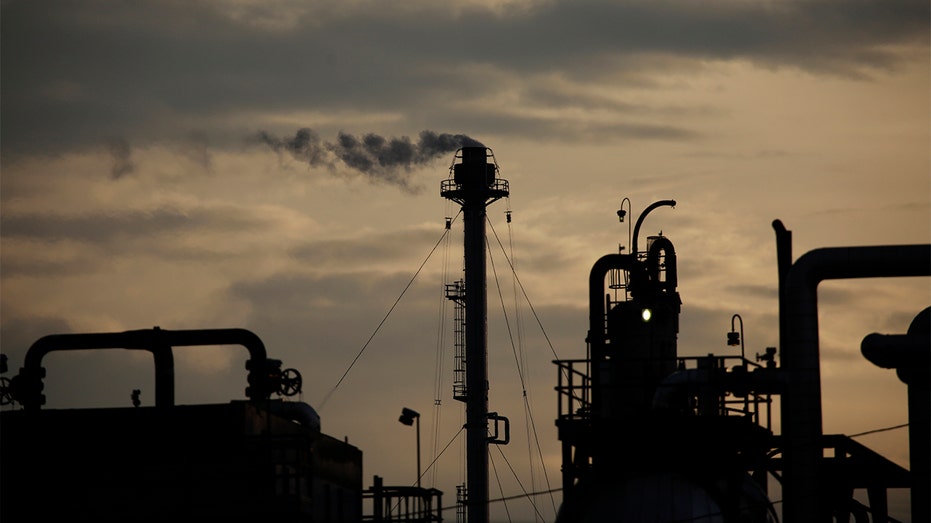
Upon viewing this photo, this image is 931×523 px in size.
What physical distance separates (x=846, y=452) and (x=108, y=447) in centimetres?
2207

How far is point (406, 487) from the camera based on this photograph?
43.9 metres

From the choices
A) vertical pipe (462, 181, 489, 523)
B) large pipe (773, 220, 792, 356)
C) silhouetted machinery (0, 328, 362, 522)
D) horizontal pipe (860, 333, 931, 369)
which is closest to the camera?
silhouetted machinery (0, 328, 362, 522)

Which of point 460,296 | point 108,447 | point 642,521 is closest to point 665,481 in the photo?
point 642,521

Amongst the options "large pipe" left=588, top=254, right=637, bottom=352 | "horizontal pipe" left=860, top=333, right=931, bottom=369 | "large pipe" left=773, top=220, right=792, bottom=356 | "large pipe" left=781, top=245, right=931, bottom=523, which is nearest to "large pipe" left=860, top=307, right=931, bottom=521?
"horizontal pipe" left=860, top=333, right=931, bottom=369

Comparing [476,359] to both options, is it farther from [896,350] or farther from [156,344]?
[896,350]

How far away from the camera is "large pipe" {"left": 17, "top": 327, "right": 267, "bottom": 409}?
4512cm

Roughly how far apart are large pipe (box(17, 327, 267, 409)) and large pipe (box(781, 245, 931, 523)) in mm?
13923

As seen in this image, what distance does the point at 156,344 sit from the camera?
45.4 meters

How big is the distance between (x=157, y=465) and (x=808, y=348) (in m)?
16.1

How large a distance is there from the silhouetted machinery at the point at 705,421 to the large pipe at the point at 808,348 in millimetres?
25

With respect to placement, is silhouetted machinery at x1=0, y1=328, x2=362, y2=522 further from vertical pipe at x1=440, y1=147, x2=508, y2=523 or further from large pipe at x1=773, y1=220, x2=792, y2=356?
vertical pipe at x1=440, y1=147, x2=508, y2=523

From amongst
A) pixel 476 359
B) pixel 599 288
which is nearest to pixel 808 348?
pixel 599 288

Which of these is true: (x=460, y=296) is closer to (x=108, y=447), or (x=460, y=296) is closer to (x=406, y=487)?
(x=406, y=487)

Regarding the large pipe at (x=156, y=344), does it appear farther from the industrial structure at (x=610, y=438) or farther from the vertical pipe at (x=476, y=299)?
the vertical pipe at (x=476, y=299)
